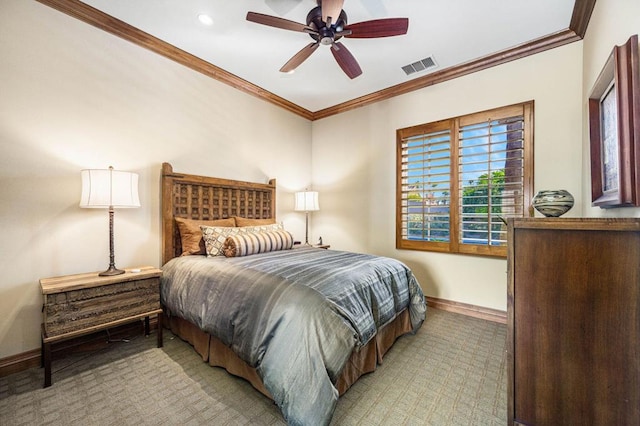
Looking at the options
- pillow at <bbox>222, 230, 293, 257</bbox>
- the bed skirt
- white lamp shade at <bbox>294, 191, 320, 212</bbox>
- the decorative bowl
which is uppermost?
white lamp shade at <bbox>294, 191, 320, 212</bbox>

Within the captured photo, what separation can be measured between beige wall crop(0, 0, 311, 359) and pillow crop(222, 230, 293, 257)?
0.89 meters

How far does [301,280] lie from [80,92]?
2.58 metres

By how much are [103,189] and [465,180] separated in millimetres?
3629

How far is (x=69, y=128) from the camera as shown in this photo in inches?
90.0

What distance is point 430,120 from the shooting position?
3.47m

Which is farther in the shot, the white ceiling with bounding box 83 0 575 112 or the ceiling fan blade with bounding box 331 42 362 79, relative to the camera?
the ceiling fan blade with bounding box 331 42 362 79

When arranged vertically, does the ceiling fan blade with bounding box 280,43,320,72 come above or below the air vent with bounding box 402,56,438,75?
below

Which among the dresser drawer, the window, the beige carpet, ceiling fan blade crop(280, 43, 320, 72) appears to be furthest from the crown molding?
the beige carpet

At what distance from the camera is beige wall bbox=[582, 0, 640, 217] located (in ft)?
4.75

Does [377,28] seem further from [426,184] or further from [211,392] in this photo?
[211,392]

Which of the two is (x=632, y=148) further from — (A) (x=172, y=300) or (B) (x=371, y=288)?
(A) (x=172, y=300)

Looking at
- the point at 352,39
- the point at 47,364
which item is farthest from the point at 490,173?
the point at 47,364

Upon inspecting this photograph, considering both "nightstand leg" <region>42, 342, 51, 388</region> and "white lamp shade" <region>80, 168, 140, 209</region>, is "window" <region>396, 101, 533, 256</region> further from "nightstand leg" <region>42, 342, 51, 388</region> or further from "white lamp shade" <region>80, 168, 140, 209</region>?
"nightstand leg" <region>42, 342, 51, 388</region>

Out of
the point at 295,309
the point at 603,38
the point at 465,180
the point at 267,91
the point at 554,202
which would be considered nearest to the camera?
the point at 554,202
